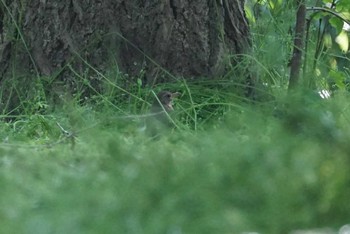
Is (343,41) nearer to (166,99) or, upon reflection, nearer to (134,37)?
(134,37)

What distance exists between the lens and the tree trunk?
568 centimetres

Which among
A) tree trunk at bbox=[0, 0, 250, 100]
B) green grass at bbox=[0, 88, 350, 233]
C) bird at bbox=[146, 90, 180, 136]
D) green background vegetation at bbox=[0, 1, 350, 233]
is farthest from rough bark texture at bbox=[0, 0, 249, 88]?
green grass at bbox=[0, 88, 350, 233]

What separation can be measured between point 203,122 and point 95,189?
98.0 inches

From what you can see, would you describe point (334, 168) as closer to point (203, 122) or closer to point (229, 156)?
point (229, 156)

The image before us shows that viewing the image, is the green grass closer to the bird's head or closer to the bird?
the bird

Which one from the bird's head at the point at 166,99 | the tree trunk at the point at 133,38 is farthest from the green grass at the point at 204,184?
the tree trunk at the point at 133,38

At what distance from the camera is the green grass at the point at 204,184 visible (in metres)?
2.32

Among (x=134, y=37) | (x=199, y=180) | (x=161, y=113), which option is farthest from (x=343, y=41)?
(x=199, y=180)

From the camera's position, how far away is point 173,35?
224 inches

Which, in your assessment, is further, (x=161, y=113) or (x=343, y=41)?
(x=343, y=41)

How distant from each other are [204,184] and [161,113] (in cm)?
229

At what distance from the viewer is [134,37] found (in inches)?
225

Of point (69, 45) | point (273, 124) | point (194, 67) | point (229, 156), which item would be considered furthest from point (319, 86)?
point (229, 156)

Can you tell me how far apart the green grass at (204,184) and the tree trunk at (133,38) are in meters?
2.70
